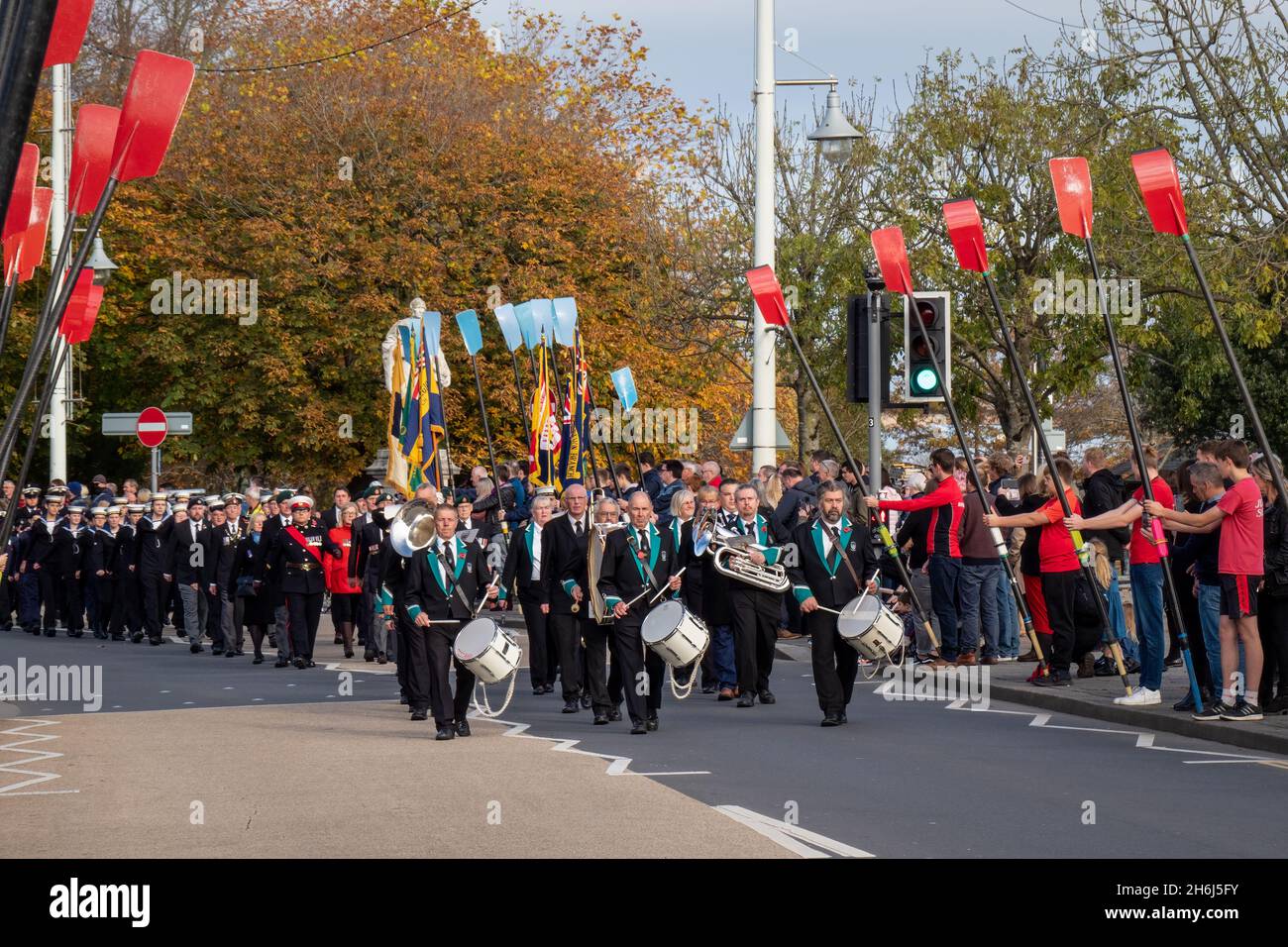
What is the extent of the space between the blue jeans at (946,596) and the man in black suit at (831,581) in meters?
3.17

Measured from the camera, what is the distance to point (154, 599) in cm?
2656

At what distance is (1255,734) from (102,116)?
27.2ft

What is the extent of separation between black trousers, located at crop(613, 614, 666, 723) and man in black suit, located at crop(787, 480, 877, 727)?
3.97ft

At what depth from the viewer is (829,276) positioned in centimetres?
3800

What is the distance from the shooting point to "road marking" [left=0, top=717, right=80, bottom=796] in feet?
37.1

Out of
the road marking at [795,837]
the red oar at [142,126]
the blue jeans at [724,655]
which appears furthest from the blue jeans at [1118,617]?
the red oar at [142,126]

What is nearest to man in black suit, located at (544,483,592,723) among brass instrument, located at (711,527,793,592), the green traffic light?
brass instrument, located at (711,527,793,592)

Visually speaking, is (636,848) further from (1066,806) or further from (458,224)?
(458,224)

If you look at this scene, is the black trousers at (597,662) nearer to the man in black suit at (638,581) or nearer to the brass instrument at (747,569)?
the man in black suit at (638,581)

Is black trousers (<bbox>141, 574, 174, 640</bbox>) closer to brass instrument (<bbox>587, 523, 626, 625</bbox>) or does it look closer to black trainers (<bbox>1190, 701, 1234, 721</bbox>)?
brass instrument (<bbox>587, 523, 626, 625</bbox>)

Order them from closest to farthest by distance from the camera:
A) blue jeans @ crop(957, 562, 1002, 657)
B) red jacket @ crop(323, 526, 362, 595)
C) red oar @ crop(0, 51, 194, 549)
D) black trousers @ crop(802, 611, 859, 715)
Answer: red oar @ crop(0, 51, 194, 549), black trousers @ crop(802, 611, 859, 715), blue jeans @ crop(957, 562, 1002, 657), red jacket @ crop(323, 526, 362, 595)

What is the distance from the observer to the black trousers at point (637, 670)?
14289 millimetres

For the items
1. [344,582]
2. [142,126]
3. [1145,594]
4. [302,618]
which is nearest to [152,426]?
[344,582]

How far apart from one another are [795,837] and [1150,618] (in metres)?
6.34
